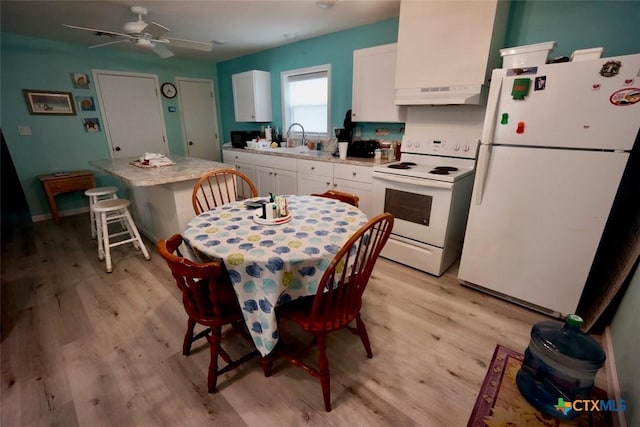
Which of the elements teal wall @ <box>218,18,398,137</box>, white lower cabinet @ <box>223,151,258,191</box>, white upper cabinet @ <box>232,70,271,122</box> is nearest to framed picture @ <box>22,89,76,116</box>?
white lower cabinet @ <box>223,151,258,191</box>

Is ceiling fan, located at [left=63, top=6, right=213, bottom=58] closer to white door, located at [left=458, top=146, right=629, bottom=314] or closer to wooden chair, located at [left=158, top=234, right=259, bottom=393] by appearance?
wooden chair, located at [left=158, top=234, right=259, bottom=393]

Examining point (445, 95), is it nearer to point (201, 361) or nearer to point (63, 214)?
point (201, 361)

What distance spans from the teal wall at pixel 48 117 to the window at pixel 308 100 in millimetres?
2334

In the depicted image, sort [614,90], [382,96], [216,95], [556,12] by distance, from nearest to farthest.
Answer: [614,90]
[556,12]
[382,96]
[216,95]

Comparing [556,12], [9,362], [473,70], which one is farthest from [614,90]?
[9,362]

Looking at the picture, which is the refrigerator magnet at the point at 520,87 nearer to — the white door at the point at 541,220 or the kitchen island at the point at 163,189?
the white door at the point at 541,220

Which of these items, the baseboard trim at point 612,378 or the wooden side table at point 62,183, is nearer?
the baseboard trim at point 612,378

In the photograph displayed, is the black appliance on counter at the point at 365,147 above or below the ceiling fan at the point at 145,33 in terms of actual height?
below

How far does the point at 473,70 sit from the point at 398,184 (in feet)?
3.28

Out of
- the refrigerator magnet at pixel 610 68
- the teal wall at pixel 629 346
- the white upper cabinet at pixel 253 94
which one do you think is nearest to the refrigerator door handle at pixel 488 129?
the refrigerator magnet at pixel 610 68

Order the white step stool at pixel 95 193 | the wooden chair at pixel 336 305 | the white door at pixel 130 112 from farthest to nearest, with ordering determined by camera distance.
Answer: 1. the white door at pixel 130 112
2. the white step stool at pixel 95 193
3. the wooden chair at pixel 336 305

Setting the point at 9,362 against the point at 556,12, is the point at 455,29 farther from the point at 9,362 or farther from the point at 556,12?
the point at 9,362

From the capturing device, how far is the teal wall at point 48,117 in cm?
344

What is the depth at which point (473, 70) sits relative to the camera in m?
2.10
